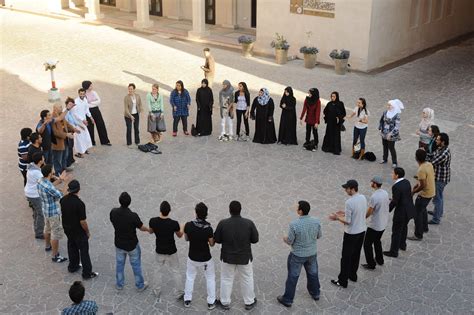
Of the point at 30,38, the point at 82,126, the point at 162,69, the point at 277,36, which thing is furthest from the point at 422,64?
the point at 30,38

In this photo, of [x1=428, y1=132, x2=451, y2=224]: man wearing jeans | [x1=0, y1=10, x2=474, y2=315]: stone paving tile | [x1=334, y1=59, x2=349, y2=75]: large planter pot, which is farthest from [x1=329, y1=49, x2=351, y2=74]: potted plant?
[x1=428, y1=132, x2=451, y2=224]: man wearing jeans

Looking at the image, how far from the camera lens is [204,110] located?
15398 millimetres

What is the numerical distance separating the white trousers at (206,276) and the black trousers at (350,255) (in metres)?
2.04

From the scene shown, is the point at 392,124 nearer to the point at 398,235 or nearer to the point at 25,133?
the point at 398,235

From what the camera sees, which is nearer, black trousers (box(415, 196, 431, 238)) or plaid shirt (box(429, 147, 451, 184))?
black trousers (box(415, 196, 431, 238))

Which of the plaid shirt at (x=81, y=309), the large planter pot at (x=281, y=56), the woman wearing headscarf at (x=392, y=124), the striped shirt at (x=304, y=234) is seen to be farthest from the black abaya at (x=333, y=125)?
the large planter pot at (x=281, y=56)

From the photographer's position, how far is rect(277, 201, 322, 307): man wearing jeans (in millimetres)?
8453

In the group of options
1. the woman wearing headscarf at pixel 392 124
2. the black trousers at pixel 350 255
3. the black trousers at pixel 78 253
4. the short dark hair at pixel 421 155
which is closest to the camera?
the black trousers at pixel 350 255

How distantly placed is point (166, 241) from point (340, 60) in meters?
14.9

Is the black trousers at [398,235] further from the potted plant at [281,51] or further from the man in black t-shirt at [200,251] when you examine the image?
the potted plant at [281,51]

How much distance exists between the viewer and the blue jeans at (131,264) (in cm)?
906

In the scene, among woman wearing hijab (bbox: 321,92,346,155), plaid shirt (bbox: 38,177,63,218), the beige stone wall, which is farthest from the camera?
the beige stone wall

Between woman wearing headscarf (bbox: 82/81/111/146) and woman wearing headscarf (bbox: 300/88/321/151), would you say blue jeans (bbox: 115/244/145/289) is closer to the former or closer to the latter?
woman wearing headscarf (bbox: 82/81/111/146)

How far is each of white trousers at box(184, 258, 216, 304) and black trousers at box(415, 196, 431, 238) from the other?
13.1 feet
